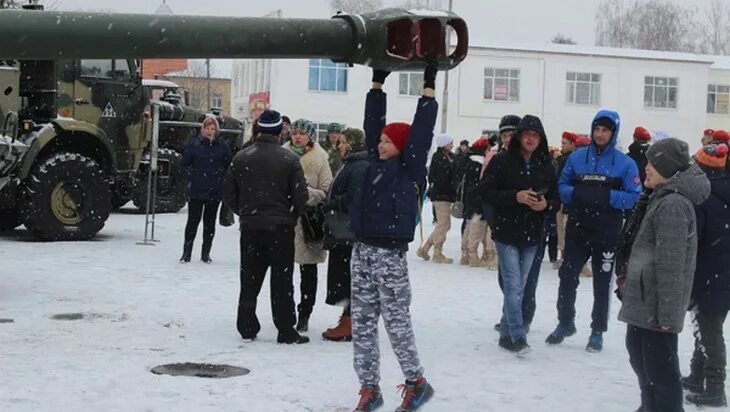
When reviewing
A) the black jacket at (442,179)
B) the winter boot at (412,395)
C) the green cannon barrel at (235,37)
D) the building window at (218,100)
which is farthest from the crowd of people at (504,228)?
the building window at (218,100)

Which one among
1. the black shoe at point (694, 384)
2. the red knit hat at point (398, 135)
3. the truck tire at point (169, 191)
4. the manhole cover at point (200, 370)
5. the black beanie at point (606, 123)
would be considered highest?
the black beanie at point (606, 123)

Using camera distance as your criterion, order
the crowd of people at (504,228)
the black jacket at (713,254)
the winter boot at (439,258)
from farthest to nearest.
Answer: the winter boot at (439,258), the black jacket at (713,254), the crowd of people at (504,228)

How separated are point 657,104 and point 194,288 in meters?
38.2

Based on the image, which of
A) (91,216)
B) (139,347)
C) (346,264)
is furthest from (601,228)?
(91,216)

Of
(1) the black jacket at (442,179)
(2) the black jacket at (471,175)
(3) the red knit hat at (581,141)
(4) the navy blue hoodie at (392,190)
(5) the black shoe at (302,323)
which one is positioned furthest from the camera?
(1) the black jacket at (442,179)

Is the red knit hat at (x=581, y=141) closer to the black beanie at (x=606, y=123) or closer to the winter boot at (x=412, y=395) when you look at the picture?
the black beanie at (x=606, y=123)

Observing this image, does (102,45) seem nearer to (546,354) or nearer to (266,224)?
(266,224)

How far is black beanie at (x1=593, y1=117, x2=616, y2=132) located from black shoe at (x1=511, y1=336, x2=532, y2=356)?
1653 mm

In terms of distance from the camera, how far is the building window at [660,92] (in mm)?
46469

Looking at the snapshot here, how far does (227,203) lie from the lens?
862cm

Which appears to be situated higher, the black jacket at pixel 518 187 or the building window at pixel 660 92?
the building window at pixel 660 92

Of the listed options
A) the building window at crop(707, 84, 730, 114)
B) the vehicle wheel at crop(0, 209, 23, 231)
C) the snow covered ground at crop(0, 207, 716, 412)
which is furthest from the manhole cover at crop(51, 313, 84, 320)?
the building window at crop(707, 84, 730, 114)

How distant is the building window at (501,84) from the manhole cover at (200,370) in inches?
1482

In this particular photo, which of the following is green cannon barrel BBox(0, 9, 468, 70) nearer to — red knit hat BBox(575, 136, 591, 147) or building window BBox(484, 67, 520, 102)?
red knit hat BBox(575, 136, 591, 147)
